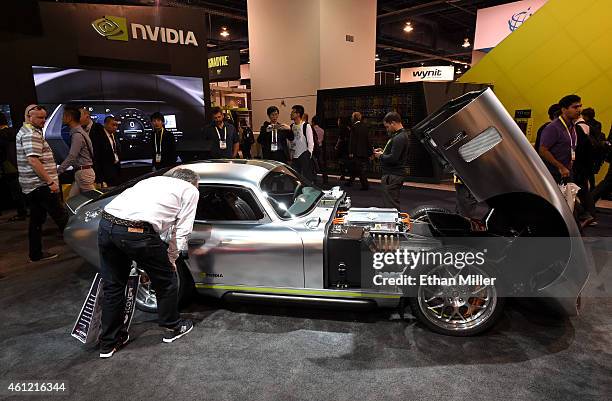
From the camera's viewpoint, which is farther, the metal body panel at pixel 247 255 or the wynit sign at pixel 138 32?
the wynit sign at pixel 138 32

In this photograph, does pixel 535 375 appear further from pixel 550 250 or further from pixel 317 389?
pixel 317 389

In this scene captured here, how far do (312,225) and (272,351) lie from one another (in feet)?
3.30

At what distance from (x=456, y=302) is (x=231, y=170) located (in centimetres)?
218

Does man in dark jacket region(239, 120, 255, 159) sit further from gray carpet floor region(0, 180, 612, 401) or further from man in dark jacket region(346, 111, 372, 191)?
gray carpet floor region(0, 180, 612, 401)

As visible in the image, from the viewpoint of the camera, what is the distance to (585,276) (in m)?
2.65

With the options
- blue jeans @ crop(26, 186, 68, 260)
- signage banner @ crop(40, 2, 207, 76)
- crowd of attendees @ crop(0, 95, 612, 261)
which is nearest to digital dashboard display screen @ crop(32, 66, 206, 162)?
signage banner @ crop(40, 2, 207, 76)

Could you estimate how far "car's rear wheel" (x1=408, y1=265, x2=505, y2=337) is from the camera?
112 inches

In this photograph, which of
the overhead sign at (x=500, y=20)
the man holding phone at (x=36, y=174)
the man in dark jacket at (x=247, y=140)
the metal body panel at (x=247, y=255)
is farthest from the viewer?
the man in dark jacket at (x=247, y=140)

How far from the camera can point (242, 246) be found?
10.1 ft

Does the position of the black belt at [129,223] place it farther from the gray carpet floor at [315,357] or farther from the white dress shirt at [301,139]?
the white dress shirt at [301,139]

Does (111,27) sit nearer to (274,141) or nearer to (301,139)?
(274,141)

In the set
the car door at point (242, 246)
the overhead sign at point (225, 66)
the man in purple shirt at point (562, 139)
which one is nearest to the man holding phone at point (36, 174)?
the car door at point (242, 246)

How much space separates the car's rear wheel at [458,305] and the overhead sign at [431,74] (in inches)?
687

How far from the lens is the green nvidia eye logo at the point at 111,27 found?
8.38 m
